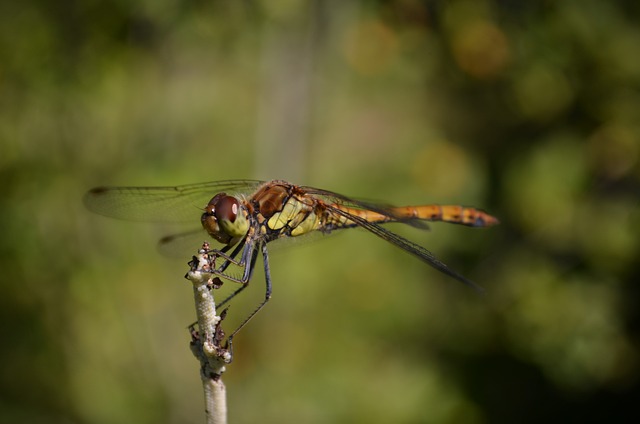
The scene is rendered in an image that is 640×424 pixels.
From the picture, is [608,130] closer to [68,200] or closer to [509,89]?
[509,89]

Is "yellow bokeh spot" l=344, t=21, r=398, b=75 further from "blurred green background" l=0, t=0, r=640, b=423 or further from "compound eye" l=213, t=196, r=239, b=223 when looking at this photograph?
"compound eye" l=213, t=196, r=239, b=223

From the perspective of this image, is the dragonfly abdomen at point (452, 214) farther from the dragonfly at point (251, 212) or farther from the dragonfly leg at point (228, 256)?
the dragonfly leg at point (228, 256)

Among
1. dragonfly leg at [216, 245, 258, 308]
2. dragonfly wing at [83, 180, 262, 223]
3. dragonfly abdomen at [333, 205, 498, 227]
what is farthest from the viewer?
dragonfly abdomen at [333, 205, 498, 227]

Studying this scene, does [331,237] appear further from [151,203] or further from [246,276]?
[246,276]

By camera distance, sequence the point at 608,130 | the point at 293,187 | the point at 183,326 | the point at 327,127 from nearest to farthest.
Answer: the point at 293,187 < the point at 608,130 < the point at 183,326 < the point at 327,127

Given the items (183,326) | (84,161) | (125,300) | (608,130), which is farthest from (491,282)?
(84,161)

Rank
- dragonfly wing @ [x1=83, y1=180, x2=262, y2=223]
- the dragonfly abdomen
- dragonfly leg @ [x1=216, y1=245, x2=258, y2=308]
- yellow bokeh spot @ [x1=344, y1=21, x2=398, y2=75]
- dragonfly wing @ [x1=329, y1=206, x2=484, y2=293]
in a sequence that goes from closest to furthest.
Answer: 1. dragonfly leg @ [x1=216, y1=245, x2=258, y2=308]
2. dragonfly wing @ [x1=329, y1=206, x2=484, y2=293]
3. dragonfly wing @ [x1=83, y1=180, x2=262, y2=223]
4. the dragonfly abdomen
5. yellow bokeh spot @ [x1=344, y1=21, x2=398, y2=75]

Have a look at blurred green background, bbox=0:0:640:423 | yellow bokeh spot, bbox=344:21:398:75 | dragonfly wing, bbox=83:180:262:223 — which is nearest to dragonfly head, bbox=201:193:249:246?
dragonfly wing, bbox=83:180:262:223

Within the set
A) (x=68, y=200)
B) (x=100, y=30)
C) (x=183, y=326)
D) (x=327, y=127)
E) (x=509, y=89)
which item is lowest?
(x=183, y=326)
